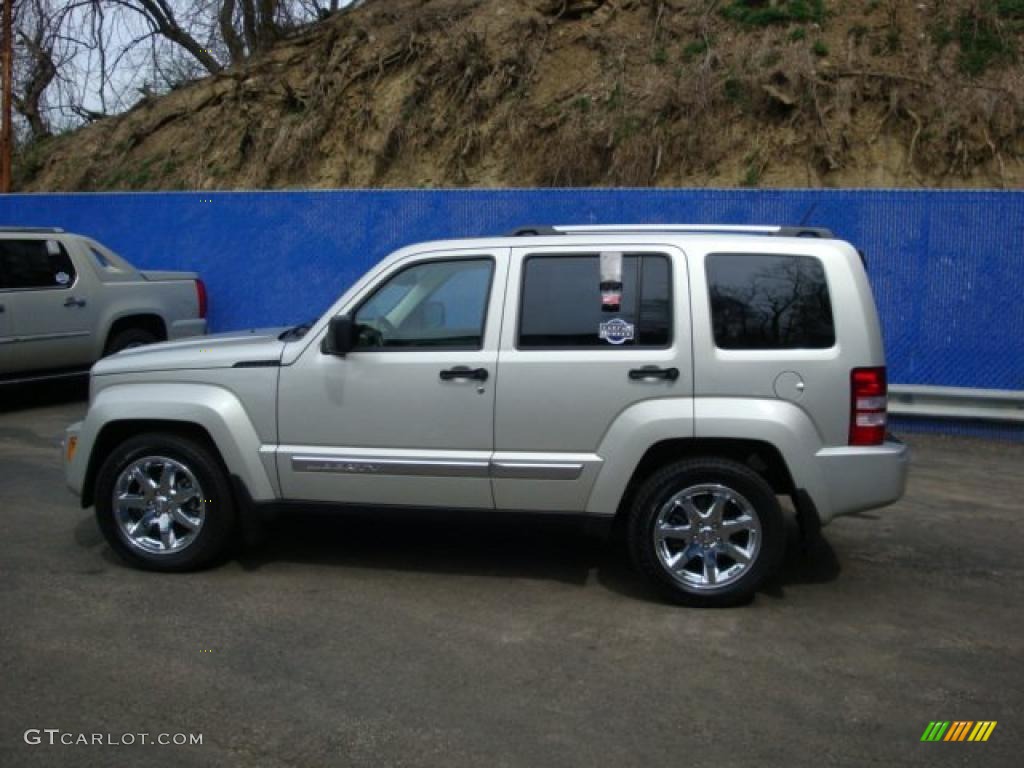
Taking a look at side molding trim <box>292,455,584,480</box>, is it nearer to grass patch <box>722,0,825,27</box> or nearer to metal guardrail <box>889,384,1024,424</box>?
metal guardrail <box>889,384,1024,424</box>

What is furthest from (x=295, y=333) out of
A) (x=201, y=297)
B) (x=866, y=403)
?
(x=201, y=297)

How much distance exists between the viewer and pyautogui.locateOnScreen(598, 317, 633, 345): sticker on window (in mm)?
5402

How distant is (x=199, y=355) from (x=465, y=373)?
1495 millimetres

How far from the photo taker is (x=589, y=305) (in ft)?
18.0

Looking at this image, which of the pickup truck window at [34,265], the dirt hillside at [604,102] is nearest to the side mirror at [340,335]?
the pickup truck window at [34,265]

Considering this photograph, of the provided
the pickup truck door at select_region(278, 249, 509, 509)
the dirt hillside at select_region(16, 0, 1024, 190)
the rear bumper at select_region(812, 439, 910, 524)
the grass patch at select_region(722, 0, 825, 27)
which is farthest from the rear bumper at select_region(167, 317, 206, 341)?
the grass patch at select_region(722, 0, 825, 27)

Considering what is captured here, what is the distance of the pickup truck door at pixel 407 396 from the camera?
17.9ft

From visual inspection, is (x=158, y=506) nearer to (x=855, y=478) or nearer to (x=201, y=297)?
(x=855, y=478)

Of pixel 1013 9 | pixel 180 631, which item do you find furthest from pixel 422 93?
pixel 180 631

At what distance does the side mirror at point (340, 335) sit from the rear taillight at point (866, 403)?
245cm

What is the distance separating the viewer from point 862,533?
22.4ft

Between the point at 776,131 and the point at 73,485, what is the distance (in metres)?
10.4

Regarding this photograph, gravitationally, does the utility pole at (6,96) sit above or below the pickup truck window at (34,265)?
above

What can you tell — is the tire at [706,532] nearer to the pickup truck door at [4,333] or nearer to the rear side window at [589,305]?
the rear side window at [589,305]
